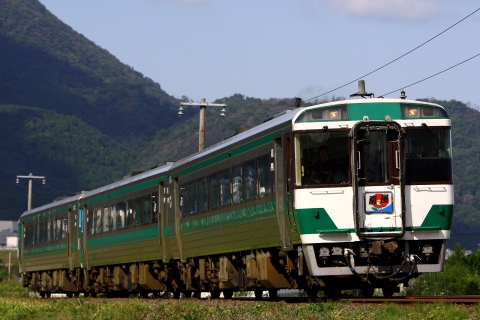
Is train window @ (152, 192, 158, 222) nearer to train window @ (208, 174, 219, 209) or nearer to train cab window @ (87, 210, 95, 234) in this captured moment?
train window @ (208, 174, 219, 209)

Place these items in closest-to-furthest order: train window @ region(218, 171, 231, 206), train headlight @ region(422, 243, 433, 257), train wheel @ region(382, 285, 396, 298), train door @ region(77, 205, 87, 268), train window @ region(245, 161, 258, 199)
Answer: train headlight @ region(422, 243, 433, 257)
train wheel @ region(382, 285, 396, 298)
train window @ region(245, 161, 258, 199)
train window @ region(218, 171, 231, 206)
train door @ region(77, 205, 87, 268)

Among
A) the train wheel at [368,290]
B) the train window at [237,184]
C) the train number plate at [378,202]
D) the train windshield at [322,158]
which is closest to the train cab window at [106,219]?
the train window at [237,184]

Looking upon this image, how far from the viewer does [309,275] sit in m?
19.4

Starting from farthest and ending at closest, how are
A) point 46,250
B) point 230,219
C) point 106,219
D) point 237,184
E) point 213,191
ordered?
point 46,250 < point 106,219 < point 213,191 < point 230,219 < point 237,184

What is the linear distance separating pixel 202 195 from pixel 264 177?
15.2 feet

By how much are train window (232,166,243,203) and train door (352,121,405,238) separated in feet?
14.2

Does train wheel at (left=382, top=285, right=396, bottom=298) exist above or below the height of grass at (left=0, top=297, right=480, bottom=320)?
above

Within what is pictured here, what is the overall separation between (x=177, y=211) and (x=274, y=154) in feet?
26.0

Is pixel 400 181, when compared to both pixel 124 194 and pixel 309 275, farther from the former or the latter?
pixel 124 194

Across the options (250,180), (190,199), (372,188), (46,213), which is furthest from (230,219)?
(46,213)

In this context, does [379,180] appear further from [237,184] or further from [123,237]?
[123,237]

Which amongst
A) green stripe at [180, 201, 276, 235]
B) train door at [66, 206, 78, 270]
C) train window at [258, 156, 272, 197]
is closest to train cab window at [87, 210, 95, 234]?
train door at [66, 206, 78, 270]

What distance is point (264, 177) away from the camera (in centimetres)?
2108

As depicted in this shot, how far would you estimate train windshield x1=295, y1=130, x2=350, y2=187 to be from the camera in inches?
743
